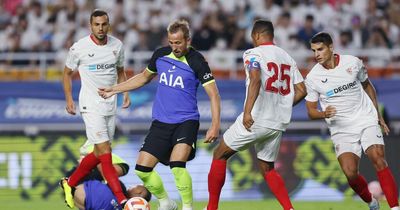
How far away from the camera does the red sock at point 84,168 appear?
14.7 metres

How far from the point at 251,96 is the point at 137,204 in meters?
1.77

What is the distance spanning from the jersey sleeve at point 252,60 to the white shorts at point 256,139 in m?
0.65

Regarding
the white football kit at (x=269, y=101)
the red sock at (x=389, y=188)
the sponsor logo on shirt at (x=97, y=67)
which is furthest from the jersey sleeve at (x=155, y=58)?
the red sock at (x=389, y=188)

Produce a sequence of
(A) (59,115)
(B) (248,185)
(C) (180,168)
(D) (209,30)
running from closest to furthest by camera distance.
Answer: (C) (180,168)
(B) (248,185)
(A) (59,115)
(D) (209,30)

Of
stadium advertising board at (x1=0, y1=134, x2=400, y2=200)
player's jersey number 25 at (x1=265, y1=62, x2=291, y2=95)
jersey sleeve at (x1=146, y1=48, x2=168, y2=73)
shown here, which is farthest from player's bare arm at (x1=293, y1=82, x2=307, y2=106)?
stadium advertising board at (x1=0, y1=134, x2=400, y2=200)

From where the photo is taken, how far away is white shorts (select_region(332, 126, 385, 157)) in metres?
14.0

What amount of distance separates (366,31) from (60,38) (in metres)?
6.13

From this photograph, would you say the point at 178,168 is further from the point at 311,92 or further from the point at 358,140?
the point at 358,140

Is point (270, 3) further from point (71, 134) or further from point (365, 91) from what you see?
point (365, 91)

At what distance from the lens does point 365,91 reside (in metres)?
14.4

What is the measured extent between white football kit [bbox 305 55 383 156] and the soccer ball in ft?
7.73

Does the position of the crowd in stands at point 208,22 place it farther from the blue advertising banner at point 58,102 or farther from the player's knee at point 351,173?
the player's knee at point 351,173

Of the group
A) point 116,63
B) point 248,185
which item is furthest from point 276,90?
point 248,185

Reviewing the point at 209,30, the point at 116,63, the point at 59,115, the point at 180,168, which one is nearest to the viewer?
the point at 180,168
